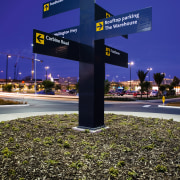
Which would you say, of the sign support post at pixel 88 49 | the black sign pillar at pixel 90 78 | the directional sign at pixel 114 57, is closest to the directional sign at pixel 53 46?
the sign support post at pixel 88 49

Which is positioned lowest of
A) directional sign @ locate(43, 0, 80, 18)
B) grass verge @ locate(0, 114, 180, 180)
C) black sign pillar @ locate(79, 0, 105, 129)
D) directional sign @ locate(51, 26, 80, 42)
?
grass verge @ locate(0, 114, 180, 180)

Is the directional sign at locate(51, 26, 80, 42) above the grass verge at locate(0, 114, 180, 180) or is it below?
above

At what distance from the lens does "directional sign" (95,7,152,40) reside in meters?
5.28

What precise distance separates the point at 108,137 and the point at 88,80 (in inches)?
79.3

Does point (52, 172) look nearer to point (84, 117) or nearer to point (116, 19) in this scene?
point (84, 117)

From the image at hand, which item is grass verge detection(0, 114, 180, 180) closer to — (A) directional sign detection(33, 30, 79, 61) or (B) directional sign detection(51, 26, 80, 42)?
(A) directional sign detection(33, 30, 79, 61)

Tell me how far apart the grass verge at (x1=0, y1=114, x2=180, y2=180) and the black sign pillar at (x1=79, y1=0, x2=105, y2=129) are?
1.87ft

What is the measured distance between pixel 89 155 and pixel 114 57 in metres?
4.38

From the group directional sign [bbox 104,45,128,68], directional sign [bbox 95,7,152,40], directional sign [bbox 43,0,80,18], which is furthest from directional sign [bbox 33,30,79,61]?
directional sign [bbox 43,0,80,18]

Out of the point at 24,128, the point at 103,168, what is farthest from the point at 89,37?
the point at 103,168

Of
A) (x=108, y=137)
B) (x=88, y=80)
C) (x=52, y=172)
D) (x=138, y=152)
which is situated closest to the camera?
(x=52, y=172)

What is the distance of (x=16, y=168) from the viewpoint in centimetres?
368

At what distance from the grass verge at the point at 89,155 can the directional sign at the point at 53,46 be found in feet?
8.24

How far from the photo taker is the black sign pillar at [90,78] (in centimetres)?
646
